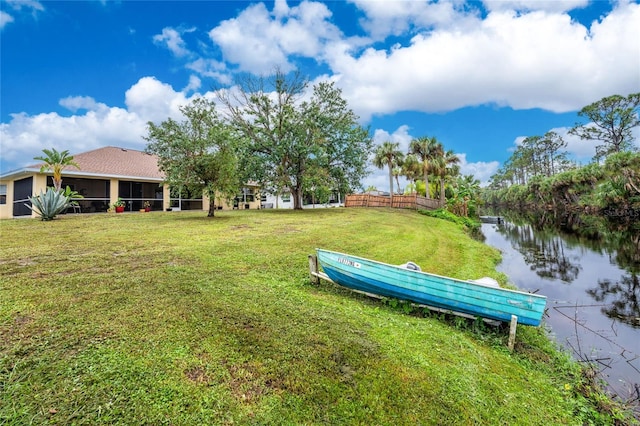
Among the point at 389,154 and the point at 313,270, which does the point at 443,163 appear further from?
the point at 313,270

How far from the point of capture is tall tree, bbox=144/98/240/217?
15664 mm

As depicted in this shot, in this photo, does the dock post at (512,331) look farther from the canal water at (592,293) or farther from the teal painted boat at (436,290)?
the canal water at (592,293)

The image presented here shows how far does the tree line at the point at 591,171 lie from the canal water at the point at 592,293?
1496 cm

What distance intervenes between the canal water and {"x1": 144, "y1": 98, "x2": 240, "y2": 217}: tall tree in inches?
551

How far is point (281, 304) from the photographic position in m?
5.34

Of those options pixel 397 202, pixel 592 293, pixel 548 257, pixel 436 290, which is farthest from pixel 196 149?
pixel 397 202

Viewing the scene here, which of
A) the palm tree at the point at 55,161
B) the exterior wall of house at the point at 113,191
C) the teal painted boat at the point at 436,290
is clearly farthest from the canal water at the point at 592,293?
the exterior wall of house at the point at 113,191

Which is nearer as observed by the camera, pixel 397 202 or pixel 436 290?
pixel 436 290

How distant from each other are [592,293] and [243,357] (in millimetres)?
10223

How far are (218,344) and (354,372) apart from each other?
69.5 inches

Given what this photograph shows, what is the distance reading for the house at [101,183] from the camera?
18.5m

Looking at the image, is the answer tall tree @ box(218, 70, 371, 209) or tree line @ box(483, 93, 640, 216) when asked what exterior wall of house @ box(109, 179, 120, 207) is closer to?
tall tree @ box(218, 70, 371, 209)

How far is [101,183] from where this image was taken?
21.2 m

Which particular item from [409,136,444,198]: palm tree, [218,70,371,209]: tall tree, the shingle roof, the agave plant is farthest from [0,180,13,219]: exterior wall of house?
[409,136,444,198]: palm tree
